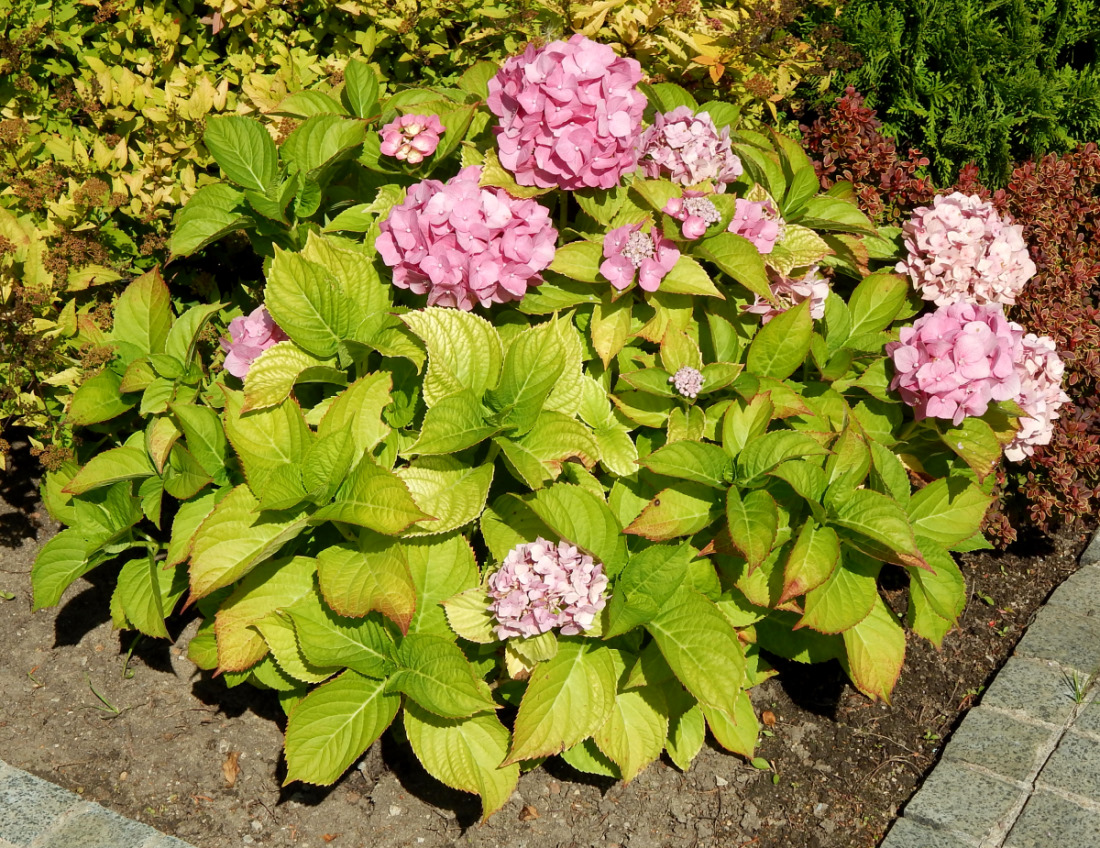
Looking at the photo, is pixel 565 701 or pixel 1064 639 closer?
pixel 565 701

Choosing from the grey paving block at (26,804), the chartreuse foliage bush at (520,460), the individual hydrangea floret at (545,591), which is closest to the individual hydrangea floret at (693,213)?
the chartreuse foliage bush at (520,460)

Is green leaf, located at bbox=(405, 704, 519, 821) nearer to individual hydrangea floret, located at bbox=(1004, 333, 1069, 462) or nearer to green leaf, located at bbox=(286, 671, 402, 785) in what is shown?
green leaf, located at bbox=(286, 671, 402, 785)

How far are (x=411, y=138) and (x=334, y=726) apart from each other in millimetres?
1490

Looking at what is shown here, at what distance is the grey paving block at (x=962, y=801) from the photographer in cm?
250

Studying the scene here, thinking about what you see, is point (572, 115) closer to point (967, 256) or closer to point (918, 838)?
point (967, 256)

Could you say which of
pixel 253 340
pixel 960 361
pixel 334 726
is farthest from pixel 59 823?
pixel 960 361

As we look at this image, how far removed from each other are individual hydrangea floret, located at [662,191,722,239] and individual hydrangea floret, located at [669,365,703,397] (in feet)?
1.12

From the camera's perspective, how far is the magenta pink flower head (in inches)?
88.0

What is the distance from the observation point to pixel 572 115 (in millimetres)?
2234

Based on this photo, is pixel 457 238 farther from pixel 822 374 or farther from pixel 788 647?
pixel 788 647

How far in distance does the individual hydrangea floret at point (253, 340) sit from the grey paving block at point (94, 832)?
119 cm

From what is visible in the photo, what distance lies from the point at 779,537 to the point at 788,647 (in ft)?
1.34

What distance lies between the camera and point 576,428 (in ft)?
7.30

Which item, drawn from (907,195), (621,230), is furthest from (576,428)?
(907,195)
